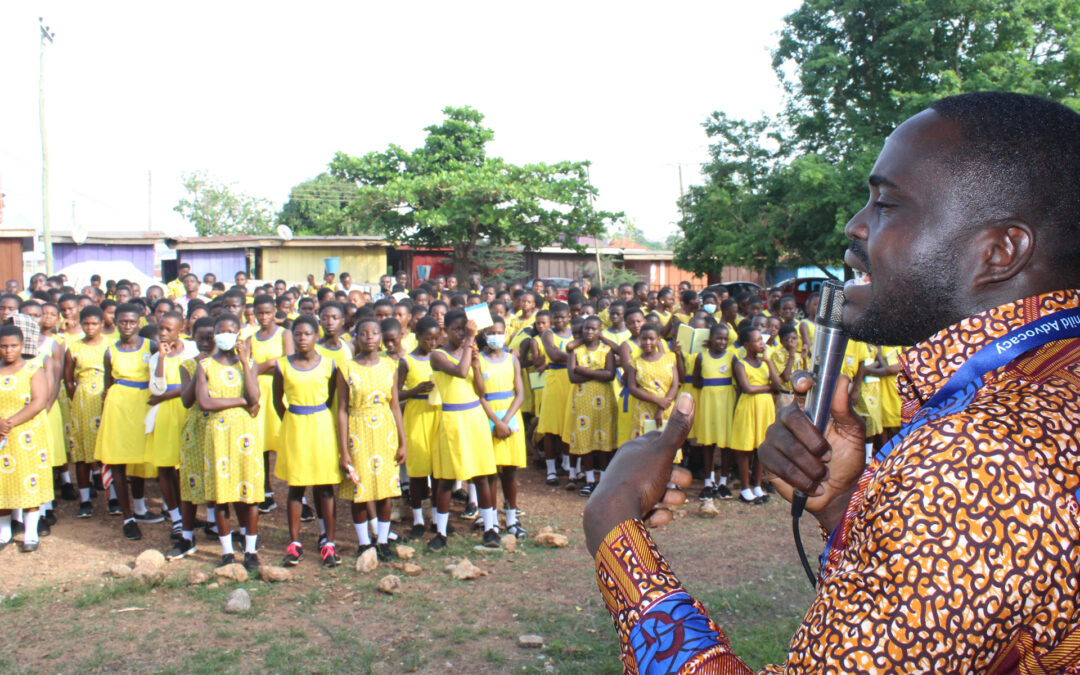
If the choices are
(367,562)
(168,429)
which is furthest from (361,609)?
(168,429)

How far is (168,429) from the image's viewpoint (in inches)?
263

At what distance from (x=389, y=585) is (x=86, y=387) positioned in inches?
149

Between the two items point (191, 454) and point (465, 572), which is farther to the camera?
point (191, 454)

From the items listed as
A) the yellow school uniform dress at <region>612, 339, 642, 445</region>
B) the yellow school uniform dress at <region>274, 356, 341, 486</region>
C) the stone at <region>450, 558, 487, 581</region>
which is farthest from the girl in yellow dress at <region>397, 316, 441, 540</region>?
the yellow school uniform dress at <region>612, 339, 642, 445</region>

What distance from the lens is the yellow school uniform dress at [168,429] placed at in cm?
664

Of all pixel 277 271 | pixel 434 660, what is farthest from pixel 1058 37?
pixel 277 271

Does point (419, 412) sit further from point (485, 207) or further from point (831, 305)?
point (485, 207)

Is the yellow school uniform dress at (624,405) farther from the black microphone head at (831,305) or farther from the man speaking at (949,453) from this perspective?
the man speaking at (949,453)

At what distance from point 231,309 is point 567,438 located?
12.8 feet

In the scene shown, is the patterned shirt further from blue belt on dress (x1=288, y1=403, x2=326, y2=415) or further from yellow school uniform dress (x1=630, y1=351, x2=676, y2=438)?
yellow school uniform dress (x1=630, y1=351, x2=676, y2=438)

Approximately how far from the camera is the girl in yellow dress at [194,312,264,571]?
5902 mm

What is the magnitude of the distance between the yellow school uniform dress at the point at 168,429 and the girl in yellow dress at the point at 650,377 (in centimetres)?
400

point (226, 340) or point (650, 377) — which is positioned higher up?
point (226, 340)

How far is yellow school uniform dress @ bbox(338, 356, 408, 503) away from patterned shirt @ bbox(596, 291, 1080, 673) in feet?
17.8
